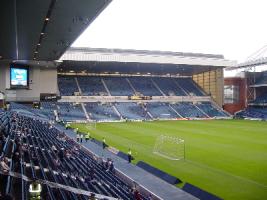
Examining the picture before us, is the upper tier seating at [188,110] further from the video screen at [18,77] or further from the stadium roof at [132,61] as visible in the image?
the video screen at [18,77]

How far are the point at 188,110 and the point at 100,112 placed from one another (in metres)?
17.7

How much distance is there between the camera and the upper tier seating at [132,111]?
61.0m

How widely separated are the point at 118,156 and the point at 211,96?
51.9m

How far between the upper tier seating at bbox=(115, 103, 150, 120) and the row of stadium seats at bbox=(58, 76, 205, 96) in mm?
3207

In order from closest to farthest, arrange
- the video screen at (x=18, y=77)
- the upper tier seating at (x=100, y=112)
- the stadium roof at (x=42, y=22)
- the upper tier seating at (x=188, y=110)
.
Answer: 1. the stadium roof at (x=42, y=22)
2. the video screen at (x=18, y=77)
3. the upper tier seating at (x=100, y=112)
4. the upper tier seating at (x=188, y=110)

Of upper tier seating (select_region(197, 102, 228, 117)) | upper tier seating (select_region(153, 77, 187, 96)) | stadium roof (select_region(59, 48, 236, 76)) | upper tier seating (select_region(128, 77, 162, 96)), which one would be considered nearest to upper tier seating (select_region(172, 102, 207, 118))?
A: upper tier seating (select_region(197, 102, 228, 117))

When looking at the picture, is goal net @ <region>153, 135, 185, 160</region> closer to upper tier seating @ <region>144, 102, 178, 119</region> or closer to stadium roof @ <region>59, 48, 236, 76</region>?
stadium roof @ <region>59, 48, 236, 76</region>

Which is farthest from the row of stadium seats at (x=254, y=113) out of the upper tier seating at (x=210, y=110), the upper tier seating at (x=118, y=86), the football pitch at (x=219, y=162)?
the football pitch at (x=219, y=162)

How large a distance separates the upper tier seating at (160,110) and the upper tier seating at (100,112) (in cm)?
749

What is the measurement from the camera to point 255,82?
69250 mm

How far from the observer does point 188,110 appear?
218 feet

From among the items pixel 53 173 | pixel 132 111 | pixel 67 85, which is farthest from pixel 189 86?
pixel 53 173

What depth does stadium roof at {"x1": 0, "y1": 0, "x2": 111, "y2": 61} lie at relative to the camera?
1770 cm


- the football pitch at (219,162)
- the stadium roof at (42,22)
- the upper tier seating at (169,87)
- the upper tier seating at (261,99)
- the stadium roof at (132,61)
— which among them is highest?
the stadium roof at (132,61)
